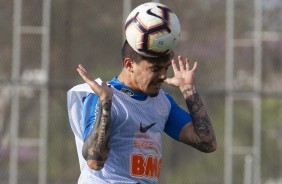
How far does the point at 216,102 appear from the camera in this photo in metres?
15.3

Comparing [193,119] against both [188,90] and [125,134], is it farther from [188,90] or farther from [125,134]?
[125,134]

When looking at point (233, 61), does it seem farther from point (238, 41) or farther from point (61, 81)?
point (61, 81)

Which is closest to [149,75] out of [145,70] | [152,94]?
[145,70]

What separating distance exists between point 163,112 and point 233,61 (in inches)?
340

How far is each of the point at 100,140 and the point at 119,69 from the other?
8.66 meters

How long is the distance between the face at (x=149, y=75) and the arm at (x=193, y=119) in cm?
35

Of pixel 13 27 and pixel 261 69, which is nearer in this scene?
pixel 13 27

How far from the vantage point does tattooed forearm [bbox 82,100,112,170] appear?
623 centimetres

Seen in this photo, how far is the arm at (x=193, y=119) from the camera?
699 centimetres

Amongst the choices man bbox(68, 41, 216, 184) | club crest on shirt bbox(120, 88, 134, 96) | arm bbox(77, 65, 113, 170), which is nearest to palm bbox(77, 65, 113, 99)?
arm bbox(77, 65, 113, 170)

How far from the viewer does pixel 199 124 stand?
7.00m

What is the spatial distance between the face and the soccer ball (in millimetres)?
68

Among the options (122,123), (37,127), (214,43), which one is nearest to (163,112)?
(122,123)

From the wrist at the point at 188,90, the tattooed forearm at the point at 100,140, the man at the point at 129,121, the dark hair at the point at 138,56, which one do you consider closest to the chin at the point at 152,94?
the man at the point at 129,121
